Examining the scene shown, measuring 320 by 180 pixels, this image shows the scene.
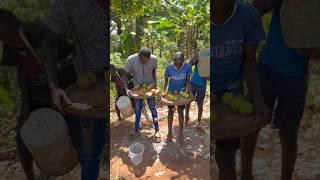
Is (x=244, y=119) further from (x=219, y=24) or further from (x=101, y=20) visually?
(x=101, y=20)

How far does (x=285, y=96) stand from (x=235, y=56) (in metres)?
0.41

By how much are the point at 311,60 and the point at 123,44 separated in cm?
255

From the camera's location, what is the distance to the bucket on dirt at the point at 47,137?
2000 mm

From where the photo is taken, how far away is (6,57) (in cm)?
193

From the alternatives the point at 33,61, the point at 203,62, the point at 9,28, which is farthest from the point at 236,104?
the point at 203,62

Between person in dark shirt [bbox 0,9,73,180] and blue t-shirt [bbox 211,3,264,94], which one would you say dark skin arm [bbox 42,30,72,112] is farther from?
blue t-shirt [bbox 211,3,264,94]

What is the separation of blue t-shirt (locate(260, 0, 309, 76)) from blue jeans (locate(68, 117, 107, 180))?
996mm

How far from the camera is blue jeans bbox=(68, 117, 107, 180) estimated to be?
6.84ft

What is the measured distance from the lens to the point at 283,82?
2.08m

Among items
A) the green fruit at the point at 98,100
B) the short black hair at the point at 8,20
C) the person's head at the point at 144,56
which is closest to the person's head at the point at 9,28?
the short black hair at the point at 8,20

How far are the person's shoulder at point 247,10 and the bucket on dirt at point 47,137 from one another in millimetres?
1126

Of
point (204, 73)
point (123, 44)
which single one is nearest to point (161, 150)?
point (204, 73)

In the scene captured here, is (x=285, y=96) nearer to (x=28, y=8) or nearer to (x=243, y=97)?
(x=243, y=97)

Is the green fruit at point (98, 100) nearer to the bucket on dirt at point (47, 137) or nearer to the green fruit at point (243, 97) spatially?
the bucket on dirt at point (47, 137)
